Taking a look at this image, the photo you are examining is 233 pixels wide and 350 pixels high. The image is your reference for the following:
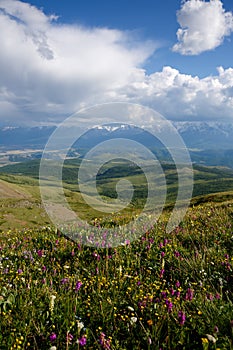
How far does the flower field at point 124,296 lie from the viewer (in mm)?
4070

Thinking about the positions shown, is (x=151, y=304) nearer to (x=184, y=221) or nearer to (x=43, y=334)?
(x=43, y=334)

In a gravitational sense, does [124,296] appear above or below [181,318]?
below

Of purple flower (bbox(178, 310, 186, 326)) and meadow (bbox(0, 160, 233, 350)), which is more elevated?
purple flower (bbox(178, 310, 186, 326))

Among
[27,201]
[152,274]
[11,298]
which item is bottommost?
[27,201]

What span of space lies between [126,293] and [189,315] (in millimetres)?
1357

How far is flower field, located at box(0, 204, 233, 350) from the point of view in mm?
4070

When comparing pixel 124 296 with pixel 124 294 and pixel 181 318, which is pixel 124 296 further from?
pixel 181 318

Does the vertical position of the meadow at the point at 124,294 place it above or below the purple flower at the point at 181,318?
below

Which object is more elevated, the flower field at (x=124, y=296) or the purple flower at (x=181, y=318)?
the purple flower at (x=181, y=318)

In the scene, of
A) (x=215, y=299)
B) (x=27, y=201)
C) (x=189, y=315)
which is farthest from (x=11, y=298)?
(x=27, y=201)

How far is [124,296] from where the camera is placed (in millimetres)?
5449

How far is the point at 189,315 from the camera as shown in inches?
172

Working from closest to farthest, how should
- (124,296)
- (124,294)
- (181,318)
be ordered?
(181,318) < (124,296) < (124,294)

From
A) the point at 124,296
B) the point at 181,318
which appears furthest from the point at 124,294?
the point at 181,318
